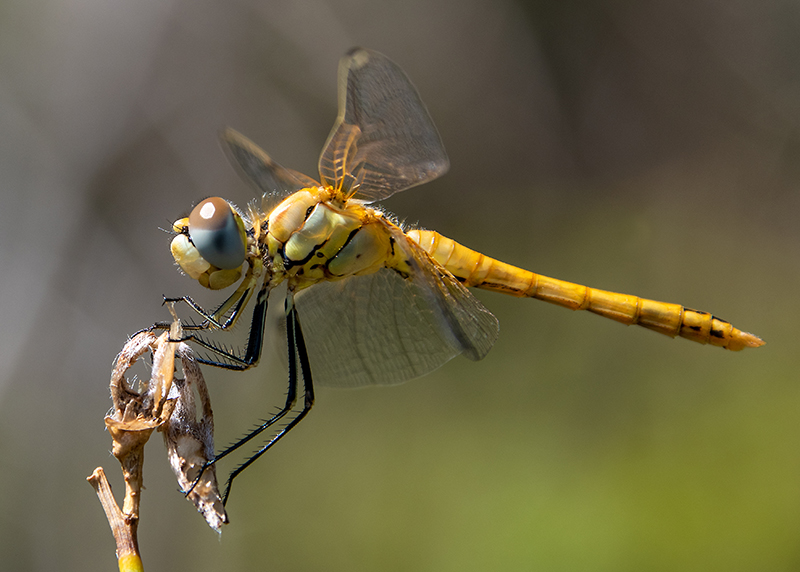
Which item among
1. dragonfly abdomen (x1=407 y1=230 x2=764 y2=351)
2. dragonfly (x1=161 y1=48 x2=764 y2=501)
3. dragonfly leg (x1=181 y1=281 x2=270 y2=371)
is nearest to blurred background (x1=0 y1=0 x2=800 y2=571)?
dragonfly (x1=161 y1=48 x2=764 y2=501)

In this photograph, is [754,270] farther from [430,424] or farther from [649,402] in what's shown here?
[430,424]

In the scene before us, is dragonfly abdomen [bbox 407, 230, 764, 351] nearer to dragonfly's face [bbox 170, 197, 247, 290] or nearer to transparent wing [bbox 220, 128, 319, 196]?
transparent wing [bbox 220, 128, 319, 196]

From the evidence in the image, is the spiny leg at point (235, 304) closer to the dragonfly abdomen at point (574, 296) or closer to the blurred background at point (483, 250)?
the dragonfly abdomen at point (574, 296)

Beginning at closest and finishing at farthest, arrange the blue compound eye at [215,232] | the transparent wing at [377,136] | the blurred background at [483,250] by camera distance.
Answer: the blue compound eye at [215,232], the transparent wing at [377,136], the blurred background at [483,250]

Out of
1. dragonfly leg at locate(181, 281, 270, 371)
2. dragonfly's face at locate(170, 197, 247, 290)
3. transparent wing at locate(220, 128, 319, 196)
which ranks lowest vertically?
dragonfly leg at locate(181, 281, 270, 371)

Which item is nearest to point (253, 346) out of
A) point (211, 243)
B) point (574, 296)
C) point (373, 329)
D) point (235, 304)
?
point (235, 304)

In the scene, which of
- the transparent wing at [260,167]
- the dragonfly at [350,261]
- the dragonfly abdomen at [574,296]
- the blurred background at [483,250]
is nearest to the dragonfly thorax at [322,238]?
the dragonfly at [350,261]

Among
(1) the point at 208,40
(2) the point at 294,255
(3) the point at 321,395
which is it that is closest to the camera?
(2) the point at 294,255

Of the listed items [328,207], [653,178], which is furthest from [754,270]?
[328,207]
